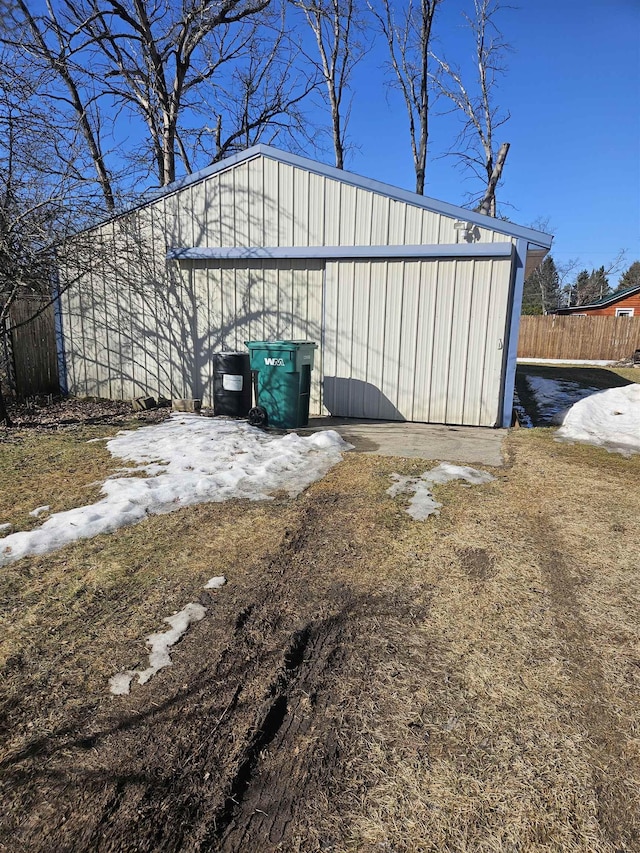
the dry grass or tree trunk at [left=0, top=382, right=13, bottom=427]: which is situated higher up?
tree trunk at [left=0, top=382, right=13, bottom=427]

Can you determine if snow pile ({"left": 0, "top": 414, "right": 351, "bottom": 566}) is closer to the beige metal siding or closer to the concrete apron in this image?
the concrete apron

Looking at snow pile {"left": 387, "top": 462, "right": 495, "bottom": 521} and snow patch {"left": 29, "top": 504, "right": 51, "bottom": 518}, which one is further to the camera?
snow pile {"left": 387, "top": 462, "right": 495, "bottom": 521}

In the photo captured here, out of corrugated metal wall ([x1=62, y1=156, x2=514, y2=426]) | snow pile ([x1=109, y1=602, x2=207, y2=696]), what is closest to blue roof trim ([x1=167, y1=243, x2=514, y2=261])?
corrugated metal wall ([x1=62, y1=156, x2=514, y2=426])

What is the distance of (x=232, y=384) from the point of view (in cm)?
800

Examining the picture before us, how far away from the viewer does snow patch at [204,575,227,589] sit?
119 inches

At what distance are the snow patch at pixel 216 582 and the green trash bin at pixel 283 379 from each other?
455cm

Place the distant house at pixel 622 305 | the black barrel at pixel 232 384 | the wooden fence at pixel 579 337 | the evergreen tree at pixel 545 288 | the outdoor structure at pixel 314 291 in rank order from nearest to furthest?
the outdoor structure at pixel 314 291 → the black barrel at pixel 232 384 → the wooden fence at pixel 579 337 → the distant house at pixel 622 305 → the evergreen tree at pixel 545 288

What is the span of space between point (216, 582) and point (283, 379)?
185 inches

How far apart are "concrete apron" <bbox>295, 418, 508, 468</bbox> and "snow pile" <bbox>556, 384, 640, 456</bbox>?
130 centimetres

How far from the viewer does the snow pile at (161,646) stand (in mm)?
2197

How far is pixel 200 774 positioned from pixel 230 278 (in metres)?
8.13

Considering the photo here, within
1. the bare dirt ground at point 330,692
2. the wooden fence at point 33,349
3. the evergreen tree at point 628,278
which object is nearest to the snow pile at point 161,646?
the bare dirt ground at point 330,692

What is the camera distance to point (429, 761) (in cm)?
181

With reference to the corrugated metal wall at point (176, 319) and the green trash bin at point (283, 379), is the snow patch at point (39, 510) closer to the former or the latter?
the green trash bin at point (283, 379)
